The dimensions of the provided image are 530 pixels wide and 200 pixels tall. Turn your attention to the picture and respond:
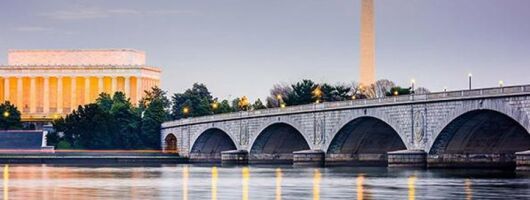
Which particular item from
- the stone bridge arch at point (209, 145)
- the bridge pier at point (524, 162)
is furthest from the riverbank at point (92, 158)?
the bridge pier at point (524, 162)

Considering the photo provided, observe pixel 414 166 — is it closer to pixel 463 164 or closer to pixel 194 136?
pixel 463 164

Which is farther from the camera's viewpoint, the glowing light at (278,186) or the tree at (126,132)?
the tree at (126,132)

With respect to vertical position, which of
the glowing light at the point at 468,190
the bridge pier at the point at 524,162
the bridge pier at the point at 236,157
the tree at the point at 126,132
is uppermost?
the tree at the point at 126,132

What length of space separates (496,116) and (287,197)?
4274cm

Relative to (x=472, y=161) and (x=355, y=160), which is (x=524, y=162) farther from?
(x=355, y=160)

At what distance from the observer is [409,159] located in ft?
380

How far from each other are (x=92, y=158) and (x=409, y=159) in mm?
63363

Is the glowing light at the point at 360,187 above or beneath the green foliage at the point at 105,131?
beneath

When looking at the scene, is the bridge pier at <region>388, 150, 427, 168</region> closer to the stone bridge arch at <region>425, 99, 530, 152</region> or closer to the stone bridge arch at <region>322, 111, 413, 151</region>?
the stone bridge arch at <region>425, 99, 530, 152</region>

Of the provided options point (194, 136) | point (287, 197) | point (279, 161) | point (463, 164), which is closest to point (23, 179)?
point (287, 197)

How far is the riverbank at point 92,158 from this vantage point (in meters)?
164

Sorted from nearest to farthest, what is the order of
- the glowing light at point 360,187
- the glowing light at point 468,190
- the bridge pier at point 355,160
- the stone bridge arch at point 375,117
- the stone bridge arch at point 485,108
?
the glowing light at point 468,190
the glowing light at point 360,187
the stone bridge arch at point 485,108
the stone bridge arch at point 375,117
the bridge pier at point 355,160

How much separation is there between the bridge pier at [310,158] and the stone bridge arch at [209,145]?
3534cm

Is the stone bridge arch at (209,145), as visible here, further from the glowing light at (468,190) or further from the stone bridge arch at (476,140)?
the glowing light at (468,190)
